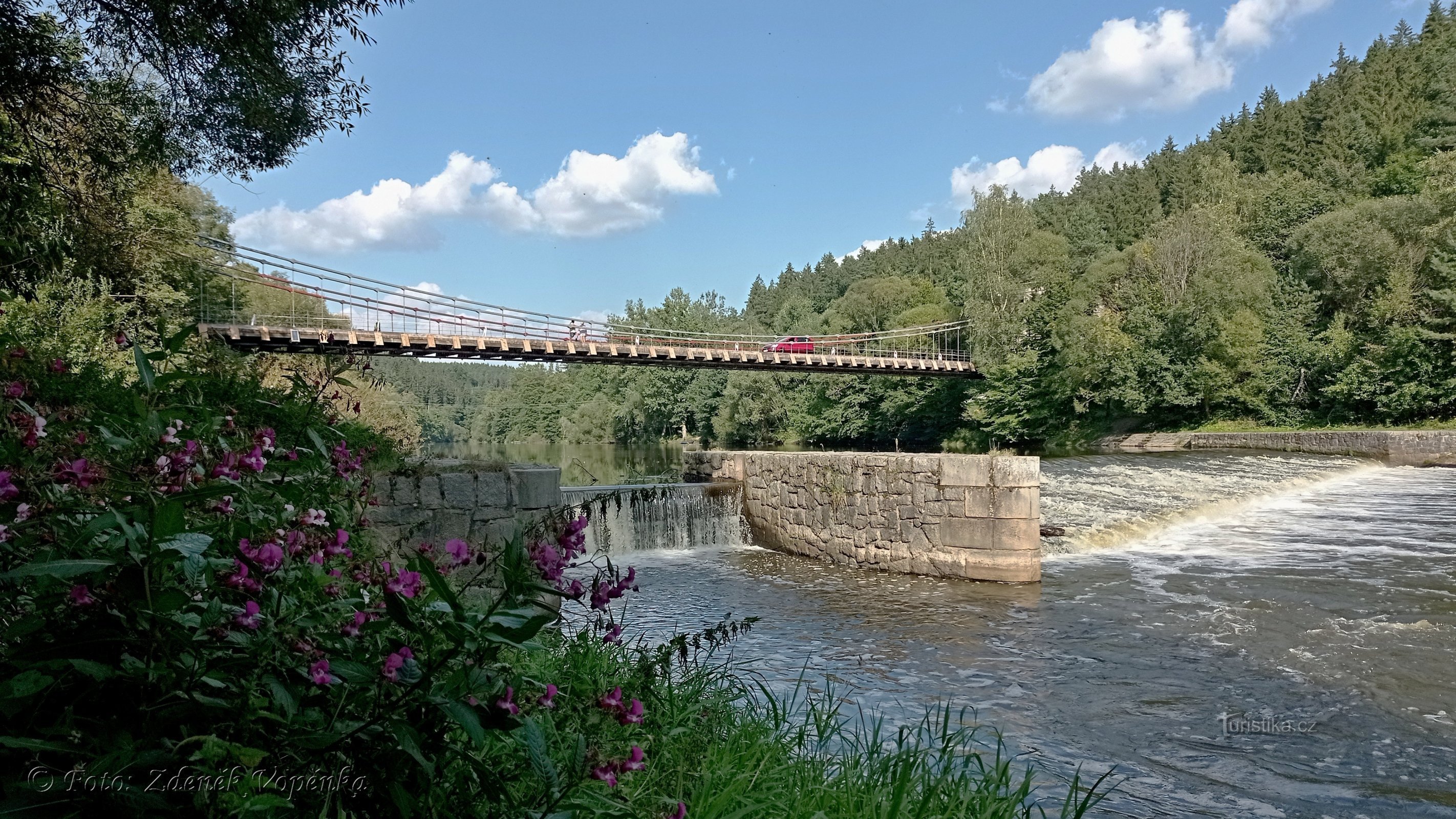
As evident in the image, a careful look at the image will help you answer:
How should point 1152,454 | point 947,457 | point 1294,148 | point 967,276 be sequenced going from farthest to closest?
point 1294,148, point 967,276, point 1152,454, point 947,457

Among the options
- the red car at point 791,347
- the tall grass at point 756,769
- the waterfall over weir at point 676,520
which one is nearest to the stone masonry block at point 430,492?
the tall grass at point 756,769

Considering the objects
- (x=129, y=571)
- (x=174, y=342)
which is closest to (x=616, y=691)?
(x=129, y=571)

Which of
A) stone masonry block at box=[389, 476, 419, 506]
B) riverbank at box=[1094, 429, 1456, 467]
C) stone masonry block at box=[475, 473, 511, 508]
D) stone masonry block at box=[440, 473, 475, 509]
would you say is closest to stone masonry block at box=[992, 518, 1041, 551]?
stone masonry block at box=[475, 473, 511, 508]

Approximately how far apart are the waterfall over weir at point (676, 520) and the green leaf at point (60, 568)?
313 inches

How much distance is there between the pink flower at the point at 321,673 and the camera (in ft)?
3.61

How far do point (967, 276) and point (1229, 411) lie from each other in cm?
1177

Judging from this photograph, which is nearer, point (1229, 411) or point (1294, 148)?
point (1229, 411)

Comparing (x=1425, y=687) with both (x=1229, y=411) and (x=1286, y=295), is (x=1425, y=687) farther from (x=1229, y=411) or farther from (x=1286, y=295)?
(x=1286, y=295)

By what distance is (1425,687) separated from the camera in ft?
14.5

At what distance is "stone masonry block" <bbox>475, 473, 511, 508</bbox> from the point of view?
181 inches

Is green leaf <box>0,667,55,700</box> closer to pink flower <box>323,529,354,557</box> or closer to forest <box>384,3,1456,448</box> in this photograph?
pink flower <box>323,529,354,557</box>

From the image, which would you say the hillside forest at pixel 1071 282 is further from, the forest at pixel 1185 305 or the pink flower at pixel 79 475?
the pink flower at pixel 79 475

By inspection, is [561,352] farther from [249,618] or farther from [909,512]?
[249,618]

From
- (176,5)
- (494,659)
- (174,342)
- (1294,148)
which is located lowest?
(494,659)
